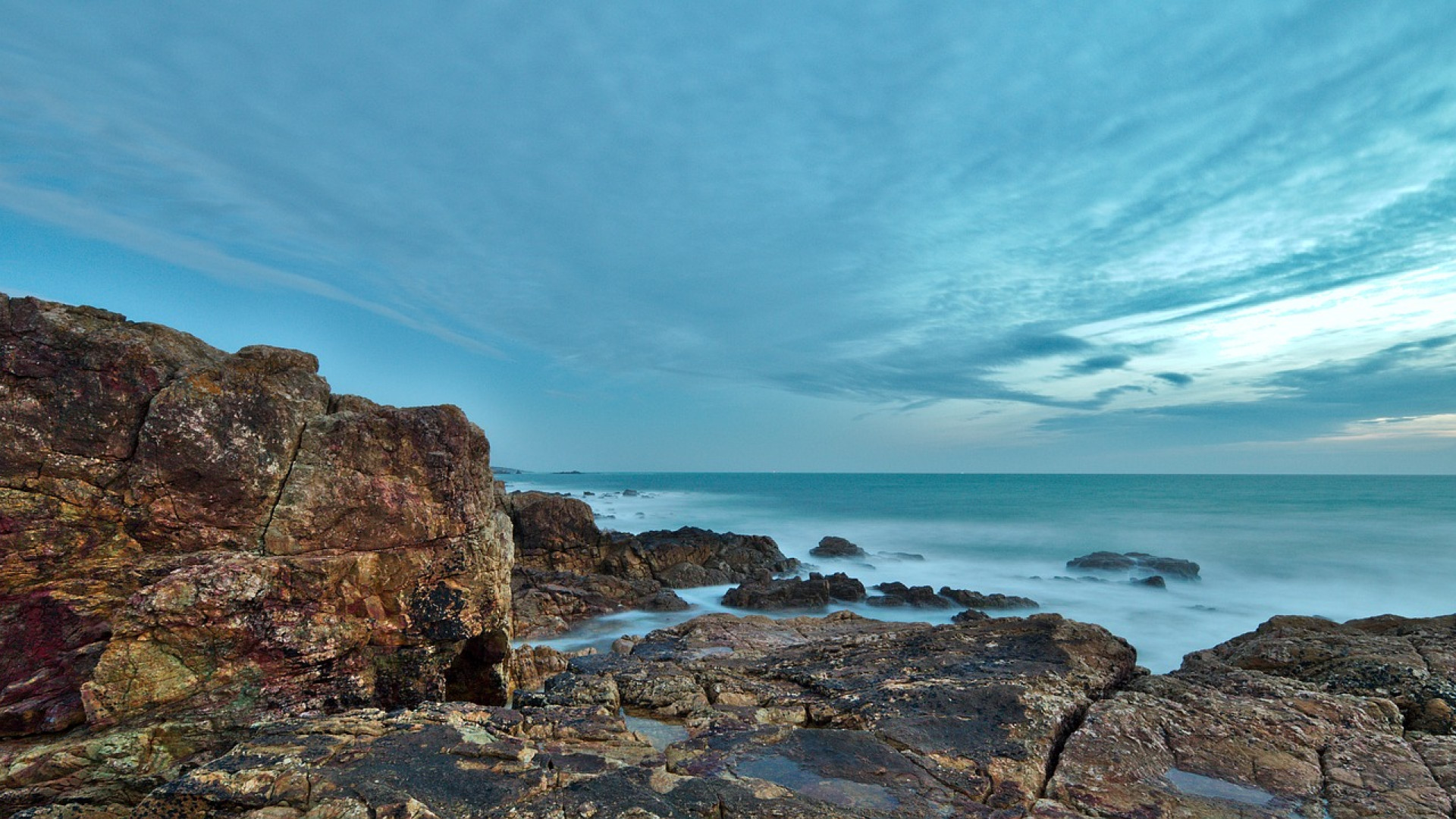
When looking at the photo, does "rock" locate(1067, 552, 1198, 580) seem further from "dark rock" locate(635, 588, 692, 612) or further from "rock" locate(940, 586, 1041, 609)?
"dark rock" locate(635, 588, 692, 612)

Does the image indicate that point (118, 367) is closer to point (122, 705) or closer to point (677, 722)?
point (122, 705)

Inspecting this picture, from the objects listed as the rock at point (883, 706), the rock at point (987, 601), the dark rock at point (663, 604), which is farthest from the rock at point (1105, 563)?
the rock at point (883, 706)

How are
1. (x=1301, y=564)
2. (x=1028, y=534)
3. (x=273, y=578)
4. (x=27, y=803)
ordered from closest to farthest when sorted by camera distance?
(x=27, y=803)
(x=273, y=578)
(x=1301, y=564)
(x=1028, y=534)

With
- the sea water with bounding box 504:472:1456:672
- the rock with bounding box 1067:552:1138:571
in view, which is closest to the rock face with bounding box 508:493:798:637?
the sea water with bounding box 504:472:1456:672

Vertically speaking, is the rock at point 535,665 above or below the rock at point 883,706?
below

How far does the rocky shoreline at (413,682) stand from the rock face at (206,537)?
0.02m

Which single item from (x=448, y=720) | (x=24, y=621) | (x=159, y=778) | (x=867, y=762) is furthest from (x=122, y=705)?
(x=867, y=762)

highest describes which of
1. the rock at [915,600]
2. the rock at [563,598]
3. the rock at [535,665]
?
the rock at [535,665]

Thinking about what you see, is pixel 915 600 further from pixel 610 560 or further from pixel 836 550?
pixel 836 550

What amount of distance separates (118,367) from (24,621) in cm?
208

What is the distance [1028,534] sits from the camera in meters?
50.3

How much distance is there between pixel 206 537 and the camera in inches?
222

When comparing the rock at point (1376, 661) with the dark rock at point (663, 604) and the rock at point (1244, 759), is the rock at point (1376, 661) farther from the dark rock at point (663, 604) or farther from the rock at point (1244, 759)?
the dark rock at point (663, 604)

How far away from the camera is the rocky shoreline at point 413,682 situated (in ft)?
13.6
